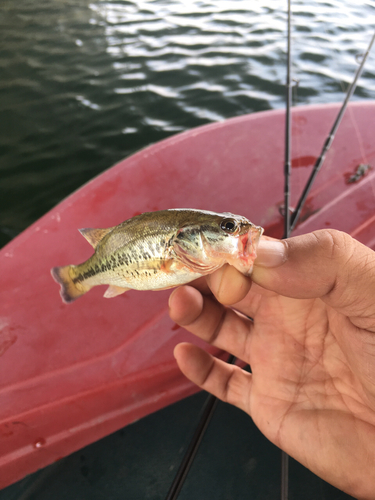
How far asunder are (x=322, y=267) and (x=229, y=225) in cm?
40

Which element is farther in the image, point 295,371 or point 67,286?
point 295,371

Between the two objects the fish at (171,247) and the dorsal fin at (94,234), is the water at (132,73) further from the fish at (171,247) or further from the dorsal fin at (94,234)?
the fish at (171,247)

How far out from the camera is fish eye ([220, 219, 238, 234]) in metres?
1.36

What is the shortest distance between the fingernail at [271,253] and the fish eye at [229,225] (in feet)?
0.41

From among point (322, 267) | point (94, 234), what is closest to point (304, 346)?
point (322, 267)

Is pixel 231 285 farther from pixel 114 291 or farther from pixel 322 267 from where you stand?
pixel 114 291

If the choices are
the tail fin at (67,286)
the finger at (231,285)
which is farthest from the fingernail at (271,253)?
the tail fin at (67,286)

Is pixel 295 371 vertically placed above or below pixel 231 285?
below

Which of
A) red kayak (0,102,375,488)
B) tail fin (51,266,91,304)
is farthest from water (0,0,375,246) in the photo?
tail fin (51,266,91,304)

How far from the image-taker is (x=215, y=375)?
87.6 inches

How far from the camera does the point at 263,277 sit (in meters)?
1.40

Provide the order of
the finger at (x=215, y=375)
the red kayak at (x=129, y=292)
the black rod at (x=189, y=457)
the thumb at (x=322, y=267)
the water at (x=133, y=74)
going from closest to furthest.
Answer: the thumb at (x=322, y=267) < the black rod at (x=189, y=457) < the finger at (x=215, y=375) < the red kayak at (x=129, y=292) < the water at (x=133, y=74)

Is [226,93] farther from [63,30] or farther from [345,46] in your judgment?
[63,30]

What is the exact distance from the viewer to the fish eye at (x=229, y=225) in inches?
53.6
